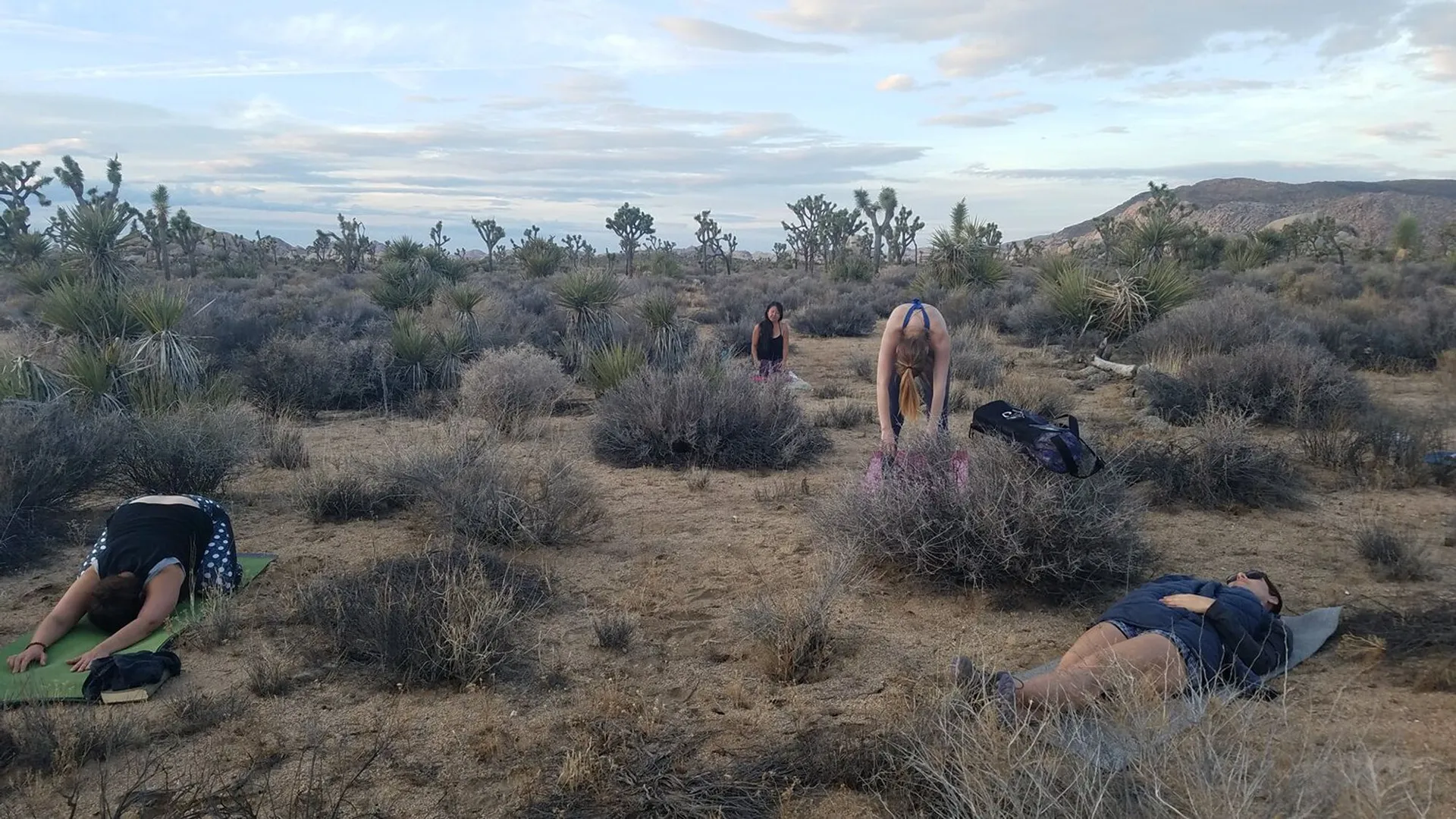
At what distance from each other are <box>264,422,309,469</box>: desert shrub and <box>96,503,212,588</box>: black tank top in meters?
2.93

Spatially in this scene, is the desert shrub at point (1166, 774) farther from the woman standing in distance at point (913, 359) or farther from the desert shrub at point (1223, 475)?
the desert shrub at point (1223, 475)

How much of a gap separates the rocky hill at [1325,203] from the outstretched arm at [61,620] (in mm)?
83879

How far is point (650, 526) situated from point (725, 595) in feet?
4.59

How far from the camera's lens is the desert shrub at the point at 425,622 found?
3920 mm

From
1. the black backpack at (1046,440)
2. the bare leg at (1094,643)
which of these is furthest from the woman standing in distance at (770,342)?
the bare leg at (1094,643)

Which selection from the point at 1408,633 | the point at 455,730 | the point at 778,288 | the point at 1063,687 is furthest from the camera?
the point at 778,288

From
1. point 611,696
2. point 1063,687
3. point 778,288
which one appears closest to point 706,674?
point 611,696

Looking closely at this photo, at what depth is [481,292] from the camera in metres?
14.0

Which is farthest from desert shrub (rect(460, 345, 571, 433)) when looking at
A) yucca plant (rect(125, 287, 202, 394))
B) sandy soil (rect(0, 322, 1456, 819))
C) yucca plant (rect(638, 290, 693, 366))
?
yucca plant (rect(125, 287, 202, 394))

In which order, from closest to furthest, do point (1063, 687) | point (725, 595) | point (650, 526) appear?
point (1063, 687) → point (725, 595) → point (650, 526)

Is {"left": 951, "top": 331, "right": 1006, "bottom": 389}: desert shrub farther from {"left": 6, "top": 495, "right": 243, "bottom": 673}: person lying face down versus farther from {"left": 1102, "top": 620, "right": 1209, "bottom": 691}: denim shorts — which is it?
{"left": 6, "top": 495, "right": 243, "bottom": 673}: person lying face down

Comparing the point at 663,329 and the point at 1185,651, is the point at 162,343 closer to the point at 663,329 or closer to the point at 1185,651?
the point at 663,329

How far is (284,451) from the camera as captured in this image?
7879mm

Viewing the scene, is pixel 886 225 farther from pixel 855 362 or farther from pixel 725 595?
pixel 725 595
